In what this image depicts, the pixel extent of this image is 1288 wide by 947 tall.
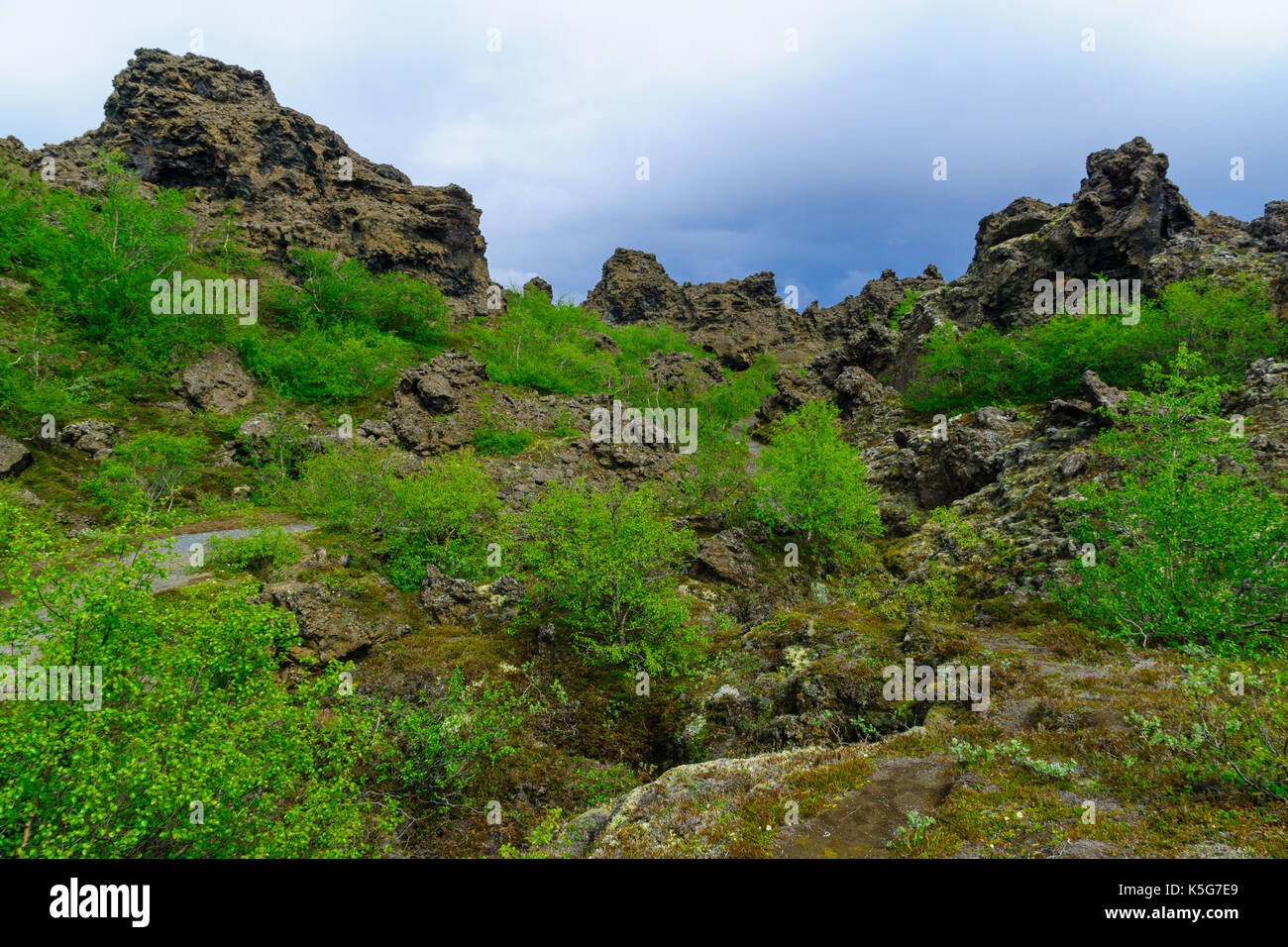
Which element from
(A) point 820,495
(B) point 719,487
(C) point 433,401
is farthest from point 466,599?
(C) point 433,401

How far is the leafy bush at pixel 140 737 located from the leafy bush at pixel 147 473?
36.4m

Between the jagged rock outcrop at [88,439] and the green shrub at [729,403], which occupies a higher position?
the green shrub at [729,403]

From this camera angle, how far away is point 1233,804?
8.06 m

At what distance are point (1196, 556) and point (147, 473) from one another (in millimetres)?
62587

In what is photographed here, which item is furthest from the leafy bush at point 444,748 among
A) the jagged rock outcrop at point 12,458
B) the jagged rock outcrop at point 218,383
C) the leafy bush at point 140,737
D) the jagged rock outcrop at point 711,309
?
the jagged rock outcrop at point 711,309

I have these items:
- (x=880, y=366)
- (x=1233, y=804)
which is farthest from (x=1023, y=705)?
(x=880, y=366)

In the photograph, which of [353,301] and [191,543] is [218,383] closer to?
[353,301]

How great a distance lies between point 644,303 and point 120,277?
119 m

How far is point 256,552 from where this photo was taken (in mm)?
→ 28531

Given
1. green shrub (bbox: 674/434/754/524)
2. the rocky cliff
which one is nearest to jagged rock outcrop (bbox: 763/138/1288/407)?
the rocky cliff

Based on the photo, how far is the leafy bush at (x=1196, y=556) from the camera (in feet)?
46.3

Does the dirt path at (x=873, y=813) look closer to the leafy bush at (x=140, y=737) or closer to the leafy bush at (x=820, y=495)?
the leafy bush at (x=140, y=737)

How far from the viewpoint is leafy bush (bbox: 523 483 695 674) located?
20.8 m

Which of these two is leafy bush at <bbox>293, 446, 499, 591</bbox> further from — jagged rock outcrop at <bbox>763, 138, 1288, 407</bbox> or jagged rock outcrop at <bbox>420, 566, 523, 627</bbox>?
jagged rock outcrop at <bbox>763, 138, 1288, 407</bbox>
